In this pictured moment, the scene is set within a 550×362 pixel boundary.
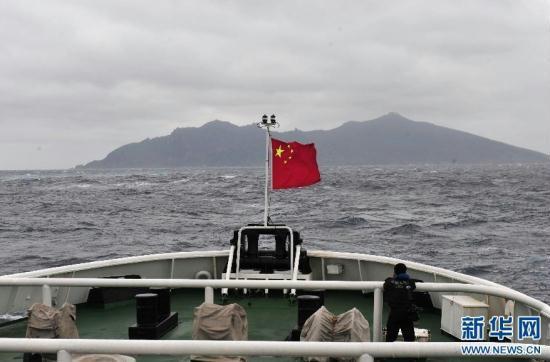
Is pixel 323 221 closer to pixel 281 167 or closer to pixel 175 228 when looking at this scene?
pixel 175 228

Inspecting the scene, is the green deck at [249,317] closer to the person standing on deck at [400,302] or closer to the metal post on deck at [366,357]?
the person standing on deck at [400,302]

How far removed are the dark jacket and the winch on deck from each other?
15.3ft

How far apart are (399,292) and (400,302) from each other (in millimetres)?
133

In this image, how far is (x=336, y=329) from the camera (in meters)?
6.68

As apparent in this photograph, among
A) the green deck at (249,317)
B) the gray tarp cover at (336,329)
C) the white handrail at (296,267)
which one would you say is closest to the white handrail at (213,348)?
the gray tarp cover at (336,329)

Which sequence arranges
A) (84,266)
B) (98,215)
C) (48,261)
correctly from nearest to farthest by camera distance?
(84,266) → (48,261) → (98,215)

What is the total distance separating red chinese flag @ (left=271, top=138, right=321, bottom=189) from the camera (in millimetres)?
12266

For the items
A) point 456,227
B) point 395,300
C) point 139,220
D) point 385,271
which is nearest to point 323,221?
point 456,227

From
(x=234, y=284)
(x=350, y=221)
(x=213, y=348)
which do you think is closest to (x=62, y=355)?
(x=213, y=348)

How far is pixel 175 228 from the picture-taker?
159 feet

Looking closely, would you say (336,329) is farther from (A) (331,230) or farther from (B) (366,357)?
(A) (331,230)

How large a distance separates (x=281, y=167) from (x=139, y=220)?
45.5m

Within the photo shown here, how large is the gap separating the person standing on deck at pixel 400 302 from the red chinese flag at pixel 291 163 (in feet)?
17.1

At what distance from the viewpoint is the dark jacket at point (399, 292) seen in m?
7.16
